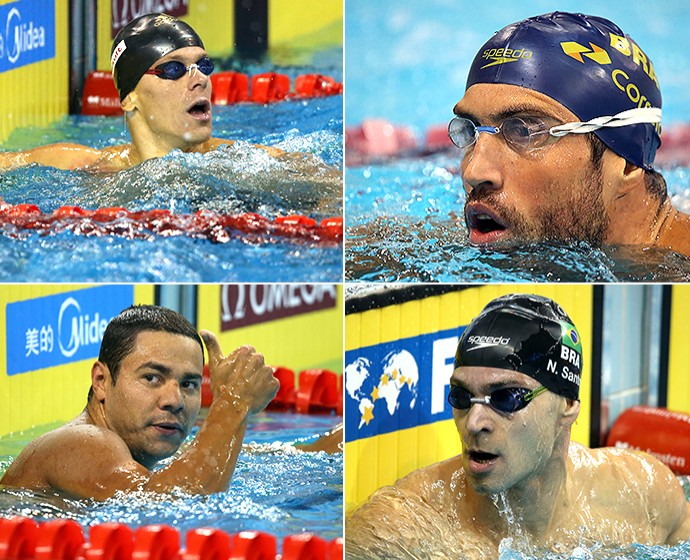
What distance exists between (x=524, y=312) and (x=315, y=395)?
4.35 ft

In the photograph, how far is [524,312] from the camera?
3104mm

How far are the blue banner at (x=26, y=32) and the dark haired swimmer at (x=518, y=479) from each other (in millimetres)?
1781

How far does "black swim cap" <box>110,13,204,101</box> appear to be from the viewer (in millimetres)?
3438

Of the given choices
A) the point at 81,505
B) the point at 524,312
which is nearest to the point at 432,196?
the point at 524,312

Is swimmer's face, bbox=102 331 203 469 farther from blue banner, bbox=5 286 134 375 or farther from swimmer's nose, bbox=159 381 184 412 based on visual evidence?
blue banner, bbox=5 286 134 375

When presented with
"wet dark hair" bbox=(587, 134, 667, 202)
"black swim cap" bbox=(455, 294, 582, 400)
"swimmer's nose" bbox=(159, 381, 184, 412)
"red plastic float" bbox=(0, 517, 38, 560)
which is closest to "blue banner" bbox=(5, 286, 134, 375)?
"swimmer's nose" bbox=(159, 381, 184, 412)

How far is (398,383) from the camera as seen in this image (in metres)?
3.46

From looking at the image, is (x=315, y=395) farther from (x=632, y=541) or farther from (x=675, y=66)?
(x=675, y=66)

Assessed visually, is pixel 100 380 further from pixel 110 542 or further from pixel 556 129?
pixel 556 129

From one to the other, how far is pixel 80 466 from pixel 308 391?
1219mm

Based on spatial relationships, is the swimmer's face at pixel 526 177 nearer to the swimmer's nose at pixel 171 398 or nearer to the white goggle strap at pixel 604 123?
the white goggle strap at pixel 604 123

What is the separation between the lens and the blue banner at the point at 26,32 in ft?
12.1

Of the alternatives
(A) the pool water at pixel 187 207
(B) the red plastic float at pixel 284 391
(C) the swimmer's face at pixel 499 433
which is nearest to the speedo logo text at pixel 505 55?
(A) the pool water at pixel 187 207

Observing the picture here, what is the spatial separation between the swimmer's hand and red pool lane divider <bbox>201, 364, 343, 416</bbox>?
31.1 inches
